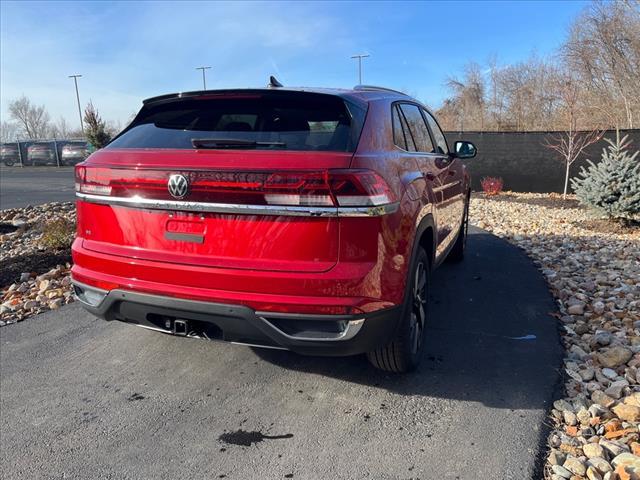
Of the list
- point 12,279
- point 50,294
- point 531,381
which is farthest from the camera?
point 12,279

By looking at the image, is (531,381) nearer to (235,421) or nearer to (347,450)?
(347,450)

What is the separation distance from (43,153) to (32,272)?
35283 millimetres

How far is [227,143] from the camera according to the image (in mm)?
2432

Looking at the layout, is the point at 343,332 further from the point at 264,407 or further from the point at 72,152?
the point at 72,152

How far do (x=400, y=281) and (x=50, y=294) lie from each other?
12.6 ft

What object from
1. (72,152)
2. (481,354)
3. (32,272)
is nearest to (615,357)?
(481,354)

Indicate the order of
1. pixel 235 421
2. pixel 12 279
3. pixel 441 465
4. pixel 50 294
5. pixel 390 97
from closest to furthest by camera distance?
pixel 441 465
pixel 235 421
pixel 390 97
pixel 50 294
pixel 12 279

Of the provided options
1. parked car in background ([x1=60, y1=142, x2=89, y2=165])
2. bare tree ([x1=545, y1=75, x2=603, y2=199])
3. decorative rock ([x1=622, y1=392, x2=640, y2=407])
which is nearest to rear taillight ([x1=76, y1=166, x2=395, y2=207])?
decorative rock ([x1=622, y1=392, x2=640, y2=407])

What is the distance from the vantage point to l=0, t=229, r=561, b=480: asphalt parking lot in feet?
7.44

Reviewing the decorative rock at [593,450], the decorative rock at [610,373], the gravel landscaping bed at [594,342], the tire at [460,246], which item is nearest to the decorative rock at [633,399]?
the gravel landscaping bed at [594,342]

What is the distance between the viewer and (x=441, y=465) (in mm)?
2234

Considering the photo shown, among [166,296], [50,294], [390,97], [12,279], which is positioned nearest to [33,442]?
[166,296]

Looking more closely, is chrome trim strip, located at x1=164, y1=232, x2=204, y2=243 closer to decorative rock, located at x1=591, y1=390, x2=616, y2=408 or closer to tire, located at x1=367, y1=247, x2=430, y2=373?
tire, located at x1=367, y1=247, x2=430, y2=373

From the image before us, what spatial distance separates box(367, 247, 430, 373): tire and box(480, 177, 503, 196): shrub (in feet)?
35.5
